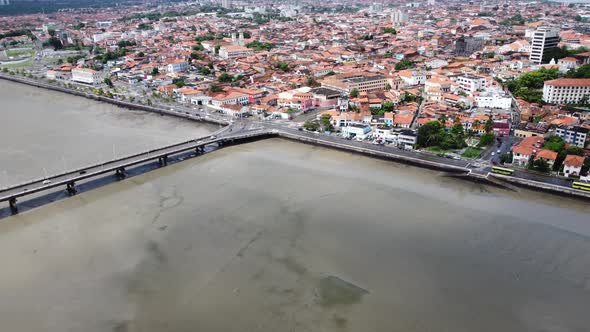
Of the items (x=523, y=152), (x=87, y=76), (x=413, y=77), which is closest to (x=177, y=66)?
(x=87, y=76)

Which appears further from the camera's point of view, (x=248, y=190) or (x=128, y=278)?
(x=248, y=190)

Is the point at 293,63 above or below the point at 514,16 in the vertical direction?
below

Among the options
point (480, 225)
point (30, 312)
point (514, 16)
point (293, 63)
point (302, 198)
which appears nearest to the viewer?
point (30, 312)

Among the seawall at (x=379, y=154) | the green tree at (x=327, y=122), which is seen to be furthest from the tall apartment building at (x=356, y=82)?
the seawall at (x=379, y=154)

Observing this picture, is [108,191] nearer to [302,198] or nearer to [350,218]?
[302,198]

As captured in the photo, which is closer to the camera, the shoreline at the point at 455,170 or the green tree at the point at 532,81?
the shoreline at the point at 455,170

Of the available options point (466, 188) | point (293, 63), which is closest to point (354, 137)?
point (466, 188)

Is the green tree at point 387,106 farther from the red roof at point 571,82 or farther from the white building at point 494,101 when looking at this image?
the red roof at point 571,82
